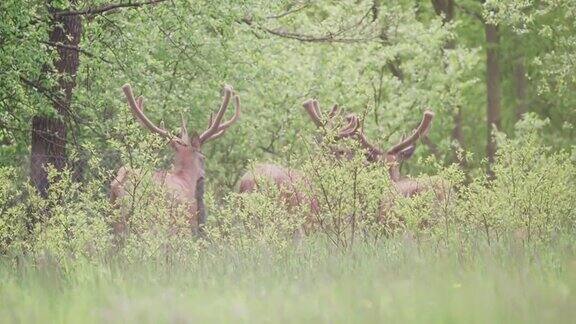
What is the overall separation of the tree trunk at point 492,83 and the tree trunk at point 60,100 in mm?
17102

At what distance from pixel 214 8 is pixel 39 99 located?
2.72 metres

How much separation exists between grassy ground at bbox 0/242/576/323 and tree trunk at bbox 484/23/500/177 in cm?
2191

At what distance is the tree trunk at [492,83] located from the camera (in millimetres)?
31266

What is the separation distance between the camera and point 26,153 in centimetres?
1677

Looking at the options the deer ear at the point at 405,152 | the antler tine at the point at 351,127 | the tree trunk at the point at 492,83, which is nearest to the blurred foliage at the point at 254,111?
the tree trunk at the point at 492,83

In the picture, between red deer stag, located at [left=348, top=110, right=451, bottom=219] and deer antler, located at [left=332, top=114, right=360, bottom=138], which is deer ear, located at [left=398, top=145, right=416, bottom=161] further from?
deer antler, located at [left=332, top=114, right=360, bottom=138]

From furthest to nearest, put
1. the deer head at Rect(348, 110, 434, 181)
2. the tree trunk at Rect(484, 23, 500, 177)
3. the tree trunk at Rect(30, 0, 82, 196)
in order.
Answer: the tree trunk at Rect(484, 23, 500, 177) < the deer head at Rect(348, 110, 434, 181) < the tree trunk at Rect(30, 0, 82, 196)

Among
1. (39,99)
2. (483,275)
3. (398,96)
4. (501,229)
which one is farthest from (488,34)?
(483,275)

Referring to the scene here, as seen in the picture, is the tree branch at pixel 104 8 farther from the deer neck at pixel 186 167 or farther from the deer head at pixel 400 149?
the deer head at pixel 400 149

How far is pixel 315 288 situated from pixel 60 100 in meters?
8.08

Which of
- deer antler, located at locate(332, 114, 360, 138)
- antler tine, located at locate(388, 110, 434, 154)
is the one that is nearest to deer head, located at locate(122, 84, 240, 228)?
deer antler, located at locate(332, 114, 360, 138)

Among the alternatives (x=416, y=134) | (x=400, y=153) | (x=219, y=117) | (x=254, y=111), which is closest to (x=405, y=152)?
(x=400, y=153)

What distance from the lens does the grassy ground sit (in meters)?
6.42

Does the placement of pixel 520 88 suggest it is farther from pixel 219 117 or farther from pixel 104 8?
pixel 104 8
